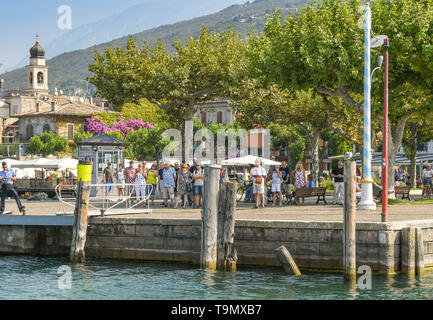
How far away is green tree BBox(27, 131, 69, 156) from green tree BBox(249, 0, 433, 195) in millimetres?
67490

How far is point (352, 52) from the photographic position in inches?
1025

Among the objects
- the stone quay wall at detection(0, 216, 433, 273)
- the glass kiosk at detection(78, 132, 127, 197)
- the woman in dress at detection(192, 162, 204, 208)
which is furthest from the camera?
the glass kiosk at detection(78, 132, 127, 197)

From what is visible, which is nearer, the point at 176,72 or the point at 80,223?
the point at 80,223

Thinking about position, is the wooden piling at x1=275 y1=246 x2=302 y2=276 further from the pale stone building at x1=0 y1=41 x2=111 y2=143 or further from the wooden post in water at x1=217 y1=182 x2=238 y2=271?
the pale stone building at x1=0 y1=41 x2=111 y2=143

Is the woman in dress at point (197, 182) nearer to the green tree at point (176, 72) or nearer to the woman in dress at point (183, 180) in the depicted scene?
the woman in dress at point (183, 180)

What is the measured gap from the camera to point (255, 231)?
1855cm

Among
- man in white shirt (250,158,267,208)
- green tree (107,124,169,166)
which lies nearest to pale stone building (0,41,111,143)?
green tree (107,124,169,166)

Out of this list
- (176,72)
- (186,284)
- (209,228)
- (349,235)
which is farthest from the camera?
(176,72)

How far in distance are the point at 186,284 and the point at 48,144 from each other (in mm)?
79343

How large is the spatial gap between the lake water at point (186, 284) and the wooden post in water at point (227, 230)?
1.05ft

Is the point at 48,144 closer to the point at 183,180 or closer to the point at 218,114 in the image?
the point at 218,114

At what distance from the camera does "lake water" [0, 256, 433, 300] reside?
1566 cm

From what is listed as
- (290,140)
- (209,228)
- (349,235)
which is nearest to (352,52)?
(209,228)
